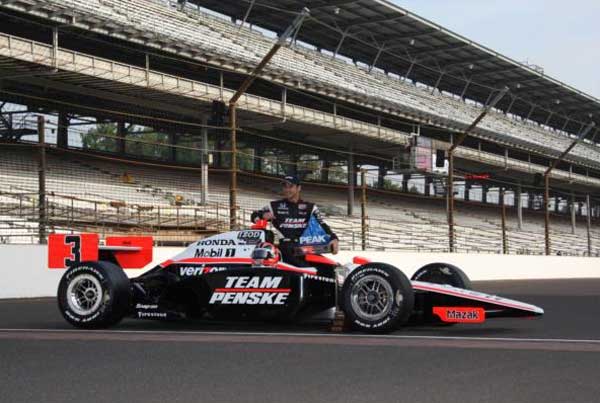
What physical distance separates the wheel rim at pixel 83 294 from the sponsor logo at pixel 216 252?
39.1 inches

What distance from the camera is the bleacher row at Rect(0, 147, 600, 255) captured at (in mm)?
18578

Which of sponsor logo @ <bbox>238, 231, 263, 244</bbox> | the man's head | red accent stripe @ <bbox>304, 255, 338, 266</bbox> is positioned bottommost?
red accent stripe @ <bbox>304, 255, 338, 266</bbox>

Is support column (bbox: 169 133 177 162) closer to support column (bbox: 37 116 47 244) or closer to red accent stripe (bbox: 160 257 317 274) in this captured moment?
support column (bbox: 37 116 47 244)

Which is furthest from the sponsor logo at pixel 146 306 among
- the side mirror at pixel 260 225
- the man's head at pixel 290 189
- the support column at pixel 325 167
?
the support column at pixel 325 167

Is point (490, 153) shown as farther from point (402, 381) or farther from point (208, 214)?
point (402, 381)

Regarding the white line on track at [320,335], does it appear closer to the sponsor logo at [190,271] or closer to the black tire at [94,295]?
the black tire at [94,295]

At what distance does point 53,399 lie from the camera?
4.72 metres

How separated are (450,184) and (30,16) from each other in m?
12.9

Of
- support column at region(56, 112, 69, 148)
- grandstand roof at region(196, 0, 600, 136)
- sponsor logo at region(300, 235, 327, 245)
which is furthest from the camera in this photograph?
grandstand roof at region(196, 0, 600, 136)

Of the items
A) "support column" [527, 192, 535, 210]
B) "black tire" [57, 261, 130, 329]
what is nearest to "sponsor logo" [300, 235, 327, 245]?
"black tire" [57, 261, 130, 329]

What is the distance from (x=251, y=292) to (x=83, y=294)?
1645 mm

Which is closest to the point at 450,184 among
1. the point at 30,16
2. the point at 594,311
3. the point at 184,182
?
the point at 184,182

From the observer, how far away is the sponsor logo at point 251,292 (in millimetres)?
8148

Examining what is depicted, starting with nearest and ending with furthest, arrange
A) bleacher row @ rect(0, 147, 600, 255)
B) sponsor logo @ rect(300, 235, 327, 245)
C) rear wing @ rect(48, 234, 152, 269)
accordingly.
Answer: sponsor logo @ rect(300, 235, 327, 245) < rear wing @ rect(48, 234, 152, 269) < bleacher row @ rect(0, 147, 600, 255)
